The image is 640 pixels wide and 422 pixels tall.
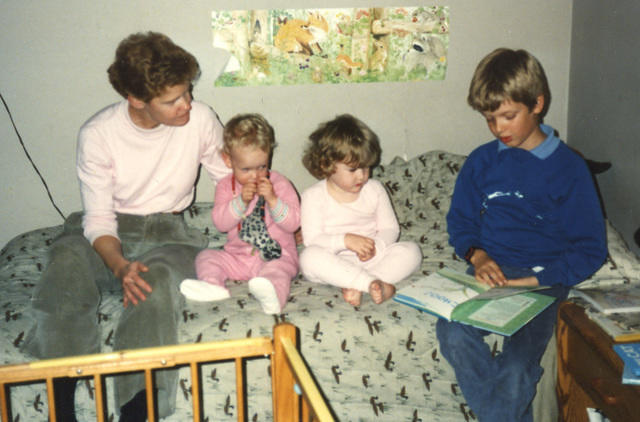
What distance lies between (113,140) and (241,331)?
87cm

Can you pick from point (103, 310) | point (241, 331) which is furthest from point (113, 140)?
point (241, 331)

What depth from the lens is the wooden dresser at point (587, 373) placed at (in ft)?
4.54

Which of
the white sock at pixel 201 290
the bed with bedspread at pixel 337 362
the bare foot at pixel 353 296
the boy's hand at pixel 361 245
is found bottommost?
the bed with bedspread at pixel 337 362

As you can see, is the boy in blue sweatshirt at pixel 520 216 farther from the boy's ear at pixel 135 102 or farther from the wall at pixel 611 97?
the boy's ear at pixel 135 102

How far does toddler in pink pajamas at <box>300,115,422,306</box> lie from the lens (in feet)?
6.45

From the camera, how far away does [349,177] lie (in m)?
2.05

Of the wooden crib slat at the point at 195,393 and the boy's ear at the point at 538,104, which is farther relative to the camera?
the boy's ear at the point at 538,104

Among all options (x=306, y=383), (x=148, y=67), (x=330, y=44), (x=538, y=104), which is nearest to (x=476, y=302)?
(x=538, y=104)

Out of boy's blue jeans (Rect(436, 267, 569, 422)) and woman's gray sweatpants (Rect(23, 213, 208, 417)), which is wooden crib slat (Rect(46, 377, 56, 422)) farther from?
boy's blue jeans (Rect(436, 267, 569, 422))

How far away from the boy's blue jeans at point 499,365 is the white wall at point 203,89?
1.33 meters

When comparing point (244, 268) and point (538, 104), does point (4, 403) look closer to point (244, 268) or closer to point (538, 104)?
point (244, 268)

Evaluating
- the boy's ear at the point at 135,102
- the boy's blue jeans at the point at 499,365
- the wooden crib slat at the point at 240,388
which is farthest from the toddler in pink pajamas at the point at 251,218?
the wooden crib slat at the point at 240,388

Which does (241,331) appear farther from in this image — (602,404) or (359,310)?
(602,404)

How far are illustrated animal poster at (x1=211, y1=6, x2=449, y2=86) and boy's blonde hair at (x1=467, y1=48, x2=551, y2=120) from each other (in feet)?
2.82
